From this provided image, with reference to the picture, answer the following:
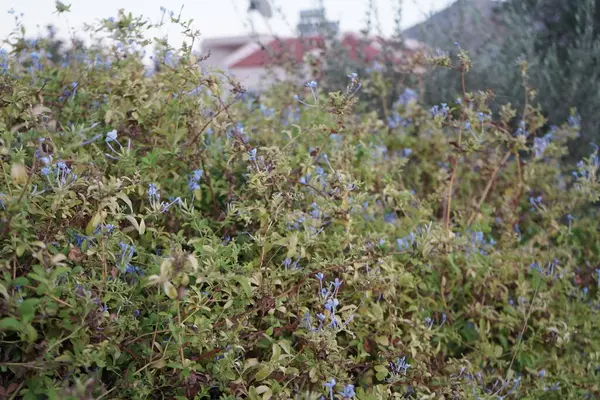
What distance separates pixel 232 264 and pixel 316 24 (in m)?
3.65

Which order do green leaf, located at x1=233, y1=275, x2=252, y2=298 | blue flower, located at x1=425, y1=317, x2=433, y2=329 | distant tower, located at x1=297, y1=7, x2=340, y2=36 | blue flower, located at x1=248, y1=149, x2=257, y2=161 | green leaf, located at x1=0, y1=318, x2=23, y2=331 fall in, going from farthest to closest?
distant tower, located at x1=297, y1=7, x2=340, y2=36 < blue flower, located at x1=425, y1=317, x2=433, y2=329 < blue flower, located at x1=248, y1=149, x2=257, y2=161 < green leaf, located at x1=233, y1=275, x2=252, y2=298 < green leaf, located at x1=0, y1=318, x2=23, y2=331

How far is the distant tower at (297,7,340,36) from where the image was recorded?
5117 mm

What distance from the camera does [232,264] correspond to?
1867mm

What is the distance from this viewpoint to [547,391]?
2.40 meters

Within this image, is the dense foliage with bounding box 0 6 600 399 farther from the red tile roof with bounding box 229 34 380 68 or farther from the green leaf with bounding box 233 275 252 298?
the red tile roof with bounding box 229 34 380 68

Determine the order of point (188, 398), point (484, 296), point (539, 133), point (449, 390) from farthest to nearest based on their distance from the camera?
point (539, 133), point (484, 296), point (449, 390), point (188, 398)

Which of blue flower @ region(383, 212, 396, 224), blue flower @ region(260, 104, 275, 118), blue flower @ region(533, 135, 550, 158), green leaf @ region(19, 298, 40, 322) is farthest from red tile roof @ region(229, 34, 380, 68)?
green leaf @ region(19, 298, 40, 322)

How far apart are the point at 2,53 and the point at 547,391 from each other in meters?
2.40

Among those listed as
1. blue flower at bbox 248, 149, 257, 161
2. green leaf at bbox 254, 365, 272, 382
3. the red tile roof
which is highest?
blue flower at bbox 248, 149, 257, 161

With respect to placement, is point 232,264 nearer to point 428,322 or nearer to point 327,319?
point 327,319

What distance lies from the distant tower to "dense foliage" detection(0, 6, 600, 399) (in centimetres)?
213

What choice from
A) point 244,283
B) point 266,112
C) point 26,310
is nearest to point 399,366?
point 244,283

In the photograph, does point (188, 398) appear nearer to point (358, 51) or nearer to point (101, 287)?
point (101, 287)

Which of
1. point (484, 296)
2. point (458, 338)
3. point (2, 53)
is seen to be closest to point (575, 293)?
point (484, 296)
